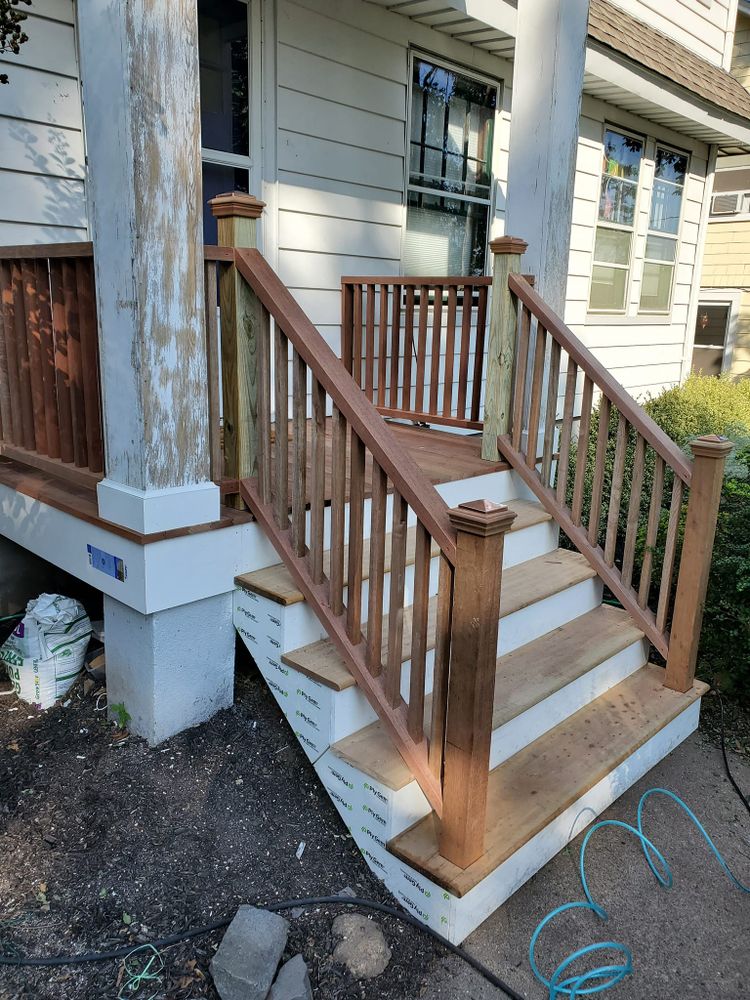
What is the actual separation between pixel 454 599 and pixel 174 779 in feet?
4.09

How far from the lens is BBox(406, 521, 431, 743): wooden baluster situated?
2.13 m

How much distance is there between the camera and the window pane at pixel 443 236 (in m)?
5.68

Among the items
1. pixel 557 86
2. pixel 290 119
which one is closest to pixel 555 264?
pixel 557 86

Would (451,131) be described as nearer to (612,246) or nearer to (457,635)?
(612,246)

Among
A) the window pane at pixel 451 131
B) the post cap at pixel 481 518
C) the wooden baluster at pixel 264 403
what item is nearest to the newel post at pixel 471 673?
the post cap at pixel 481 518

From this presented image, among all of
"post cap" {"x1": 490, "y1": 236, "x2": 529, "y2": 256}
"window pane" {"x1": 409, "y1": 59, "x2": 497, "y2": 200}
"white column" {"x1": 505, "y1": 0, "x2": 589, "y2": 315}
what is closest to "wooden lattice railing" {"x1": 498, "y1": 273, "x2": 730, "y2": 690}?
"post cap" {"x1": 490, "y1": 236, "x2": 529, "y2": 256}

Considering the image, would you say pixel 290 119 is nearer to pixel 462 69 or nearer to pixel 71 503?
pixel 462 69

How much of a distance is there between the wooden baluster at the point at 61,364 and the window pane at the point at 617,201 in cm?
599

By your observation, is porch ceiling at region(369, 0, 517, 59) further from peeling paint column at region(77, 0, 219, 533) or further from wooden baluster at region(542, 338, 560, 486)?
peeling paint column at region(77, 0, 219, 533)

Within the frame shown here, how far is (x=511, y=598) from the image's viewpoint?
3.15 m

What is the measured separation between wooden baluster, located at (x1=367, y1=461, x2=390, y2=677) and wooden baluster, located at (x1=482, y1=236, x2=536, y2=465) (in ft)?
5.30

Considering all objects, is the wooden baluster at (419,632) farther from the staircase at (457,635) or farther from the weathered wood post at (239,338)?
the weathered wood post at (239,338)

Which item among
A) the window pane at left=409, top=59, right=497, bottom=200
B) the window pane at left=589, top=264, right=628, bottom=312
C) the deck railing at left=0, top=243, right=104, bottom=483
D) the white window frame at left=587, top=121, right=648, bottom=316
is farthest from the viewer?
the window pane at left=589, top=264, right=628, bottom=312

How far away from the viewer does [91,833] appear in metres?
2.36
